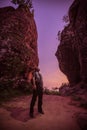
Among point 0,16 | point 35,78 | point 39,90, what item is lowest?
point 39,90

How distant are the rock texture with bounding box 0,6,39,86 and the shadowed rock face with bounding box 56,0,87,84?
380 centimetres

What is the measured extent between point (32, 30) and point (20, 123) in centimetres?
999

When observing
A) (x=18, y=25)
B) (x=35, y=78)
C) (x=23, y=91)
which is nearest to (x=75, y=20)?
(x=18, y=25)

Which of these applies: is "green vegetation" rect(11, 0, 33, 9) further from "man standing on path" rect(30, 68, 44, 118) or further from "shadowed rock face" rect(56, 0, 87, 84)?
"man standing on path" rect(30, 68, 44, 118)

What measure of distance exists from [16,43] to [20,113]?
5.81m

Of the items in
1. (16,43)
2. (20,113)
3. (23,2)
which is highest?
(23,2)

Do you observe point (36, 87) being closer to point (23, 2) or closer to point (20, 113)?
point (20, 113)

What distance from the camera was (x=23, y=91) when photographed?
1166cm

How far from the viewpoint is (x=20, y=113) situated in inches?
Result: 296

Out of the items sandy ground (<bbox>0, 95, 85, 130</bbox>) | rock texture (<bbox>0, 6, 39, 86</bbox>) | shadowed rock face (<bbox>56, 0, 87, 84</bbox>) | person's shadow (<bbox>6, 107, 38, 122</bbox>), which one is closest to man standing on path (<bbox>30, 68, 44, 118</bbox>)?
person's shadow (<bbox>6, 107, 38, 122</bbox>)

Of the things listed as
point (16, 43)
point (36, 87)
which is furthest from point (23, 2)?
point (36, 87)

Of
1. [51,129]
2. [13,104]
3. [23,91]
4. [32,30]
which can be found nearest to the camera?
[51,129]

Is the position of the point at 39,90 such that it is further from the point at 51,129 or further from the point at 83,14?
the point at 83,14

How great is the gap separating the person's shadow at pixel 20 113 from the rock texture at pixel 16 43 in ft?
9.22
